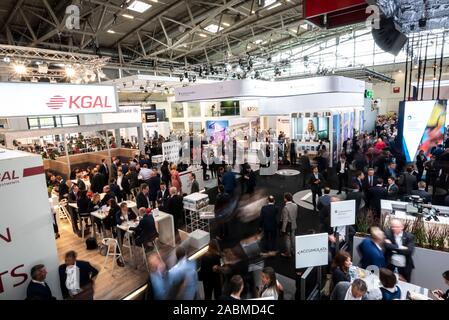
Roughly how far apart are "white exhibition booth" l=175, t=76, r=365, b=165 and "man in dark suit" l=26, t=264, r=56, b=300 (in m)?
5.84

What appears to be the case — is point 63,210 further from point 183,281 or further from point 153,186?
point 183,281

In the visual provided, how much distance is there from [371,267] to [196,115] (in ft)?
47.0

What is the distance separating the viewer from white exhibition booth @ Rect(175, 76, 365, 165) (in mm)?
7379

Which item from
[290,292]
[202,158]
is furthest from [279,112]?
[290,292]

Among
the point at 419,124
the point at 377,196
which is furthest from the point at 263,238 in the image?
the point at 419,124

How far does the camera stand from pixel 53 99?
5.08 metres

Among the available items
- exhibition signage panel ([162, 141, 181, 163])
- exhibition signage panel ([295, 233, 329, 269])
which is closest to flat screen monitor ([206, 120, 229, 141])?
exhibition signage panel ([162, 141, 181, 163])

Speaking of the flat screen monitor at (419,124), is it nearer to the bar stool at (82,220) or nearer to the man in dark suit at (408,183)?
the man in dark suit at (408,183)

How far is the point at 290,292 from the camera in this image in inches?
141

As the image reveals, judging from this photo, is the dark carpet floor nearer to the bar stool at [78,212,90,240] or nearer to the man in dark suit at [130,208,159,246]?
the man in dark suit at [130,208,159,246]

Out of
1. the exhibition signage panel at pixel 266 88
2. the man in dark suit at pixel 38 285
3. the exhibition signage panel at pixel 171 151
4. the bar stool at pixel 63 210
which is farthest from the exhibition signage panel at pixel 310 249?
the exhibition signage panel at pixel 171 151

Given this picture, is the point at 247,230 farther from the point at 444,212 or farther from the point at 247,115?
the point at 247,115

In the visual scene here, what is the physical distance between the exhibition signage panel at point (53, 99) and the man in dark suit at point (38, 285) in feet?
9.86

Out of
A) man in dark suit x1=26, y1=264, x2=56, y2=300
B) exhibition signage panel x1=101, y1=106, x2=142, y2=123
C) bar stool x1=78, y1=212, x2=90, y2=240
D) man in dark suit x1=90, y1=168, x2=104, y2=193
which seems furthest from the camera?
exhibition signage panel x1=101, y1=106, x2=142, y2=123
